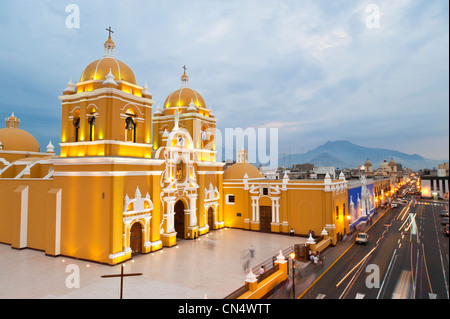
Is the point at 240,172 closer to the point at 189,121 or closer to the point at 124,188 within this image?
the point at 189,121

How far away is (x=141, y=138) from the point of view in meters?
20.8

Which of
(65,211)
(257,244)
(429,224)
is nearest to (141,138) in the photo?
(65,211)

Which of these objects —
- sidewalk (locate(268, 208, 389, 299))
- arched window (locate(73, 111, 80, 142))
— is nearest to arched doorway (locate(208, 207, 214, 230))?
sidewalk (locate(268, 208, 389, 299))

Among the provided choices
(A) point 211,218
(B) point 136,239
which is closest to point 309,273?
(B) point 136,239

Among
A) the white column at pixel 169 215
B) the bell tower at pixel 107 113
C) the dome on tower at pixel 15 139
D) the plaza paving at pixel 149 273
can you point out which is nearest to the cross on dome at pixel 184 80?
the bell tower at pixel 107 113

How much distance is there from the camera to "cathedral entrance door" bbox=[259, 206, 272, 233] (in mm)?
27344

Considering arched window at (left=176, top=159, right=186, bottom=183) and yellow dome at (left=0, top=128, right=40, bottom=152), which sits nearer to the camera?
arched window at (left=176, top=159, right=186, bottom=183)

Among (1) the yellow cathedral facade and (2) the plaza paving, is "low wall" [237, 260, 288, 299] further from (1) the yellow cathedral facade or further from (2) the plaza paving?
(1) the yellow cathedral facade

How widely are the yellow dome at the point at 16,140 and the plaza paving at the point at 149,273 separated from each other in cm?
1226

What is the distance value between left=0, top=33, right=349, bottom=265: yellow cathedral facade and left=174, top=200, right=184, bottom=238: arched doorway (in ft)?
0.31

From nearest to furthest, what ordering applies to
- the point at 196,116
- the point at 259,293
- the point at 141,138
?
the point at 259,293, the point at 141,138, the point at 196,116

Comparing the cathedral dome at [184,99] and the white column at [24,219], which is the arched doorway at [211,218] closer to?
the cathedral dome at [184,99]

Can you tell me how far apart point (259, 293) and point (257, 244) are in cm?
936
